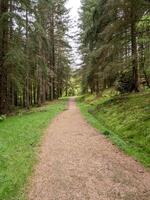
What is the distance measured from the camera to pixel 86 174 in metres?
6.61

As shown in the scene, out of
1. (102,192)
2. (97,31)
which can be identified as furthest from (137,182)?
(97,31)

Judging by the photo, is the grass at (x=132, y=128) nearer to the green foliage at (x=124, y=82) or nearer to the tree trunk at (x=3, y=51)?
the green foliage at (x=124, y=82)

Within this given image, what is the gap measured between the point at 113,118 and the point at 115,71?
13.8ft

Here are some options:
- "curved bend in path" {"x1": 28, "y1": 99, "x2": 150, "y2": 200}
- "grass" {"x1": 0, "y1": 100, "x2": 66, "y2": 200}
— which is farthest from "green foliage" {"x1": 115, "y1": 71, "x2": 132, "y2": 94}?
"curved bend in path" {"x1": 28, "y1": 99, "x2": 150, "y2": 200}

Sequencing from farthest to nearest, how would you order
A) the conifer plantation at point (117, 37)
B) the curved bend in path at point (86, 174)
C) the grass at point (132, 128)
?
the conifer plantation at point (117, 37)
the grass at point (132, 128)
the curved bend in path at point (86, 174)

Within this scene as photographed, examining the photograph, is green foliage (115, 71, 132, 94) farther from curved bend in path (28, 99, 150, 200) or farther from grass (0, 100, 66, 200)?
curved bend in path (28, 99, 150, 200)

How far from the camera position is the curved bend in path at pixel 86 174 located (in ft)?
17.9

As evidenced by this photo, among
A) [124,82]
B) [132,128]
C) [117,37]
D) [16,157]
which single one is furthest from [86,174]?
[124,82]

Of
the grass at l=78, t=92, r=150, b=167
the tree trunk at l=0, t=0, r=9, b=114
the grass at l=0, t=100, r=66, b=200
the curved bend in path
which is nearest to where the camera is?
the curved bend in path

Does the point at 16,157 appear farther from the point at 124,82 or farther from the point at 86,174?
the point at 124,82

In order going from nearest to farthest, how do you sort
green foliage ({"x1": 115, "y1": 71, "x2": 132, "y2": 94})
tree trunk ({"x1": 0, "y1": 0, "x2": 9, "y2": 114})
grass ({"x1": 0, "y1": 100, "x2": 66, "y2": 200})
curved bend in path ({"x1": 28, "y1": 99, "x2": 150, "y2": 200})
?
curved bend in path ({"x1": 28, "y1": 99, "x2": 150, "y2": 200}), grass ({"x1": 0, "y1": 100, "x2": 66, "y2": 200}), tree trunk ({"x1": 0, "y1": 0, "x2": 9, "y2": 114}), green foliage ({"x1": 115, "y1": 71, "x2": 132, "y2": 94})

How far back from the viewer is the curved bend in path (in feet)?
17.9

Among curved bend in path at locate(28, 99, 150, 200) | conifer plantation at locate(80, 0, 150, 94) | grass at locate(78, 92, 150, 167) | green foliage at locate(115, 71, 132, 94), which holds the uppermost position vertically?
conifer plantation at locate(80, 0, 150, 94)

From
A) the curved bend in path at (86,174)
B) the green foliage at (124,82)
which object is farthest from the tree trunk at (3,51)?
the curved bend in path at (86,174)
